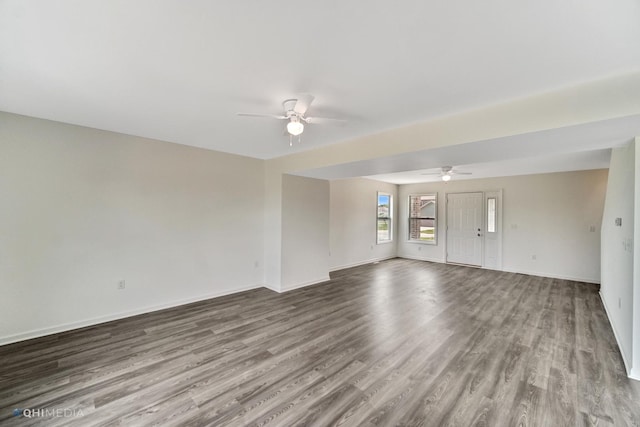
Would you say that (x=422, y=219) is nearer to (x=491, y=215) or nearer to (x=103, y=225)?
(x=491, y=215)

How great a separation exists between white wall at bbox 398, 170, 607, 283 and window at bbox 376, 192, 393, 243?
7.58 feet

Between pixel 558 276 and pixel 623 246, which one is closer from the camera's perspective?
pixel 623 246

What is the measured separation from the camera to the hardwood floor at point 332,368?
1.90 metres

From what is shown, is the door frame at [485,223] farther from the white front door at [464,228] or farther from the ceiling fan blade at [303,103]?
the ceiling fan blade at [303,103]

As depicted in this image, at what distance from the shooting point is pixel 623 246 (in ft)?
9.02

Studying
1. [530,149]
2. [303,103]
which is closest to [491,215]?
[530,149]

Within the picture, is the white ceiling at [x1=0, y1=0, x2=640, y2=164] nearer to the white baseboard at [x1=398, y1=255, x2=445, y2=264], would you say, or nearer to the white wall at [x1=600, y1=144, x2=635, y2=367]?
the white wall at [x1=600, y1=144, x2=635, y2=367]

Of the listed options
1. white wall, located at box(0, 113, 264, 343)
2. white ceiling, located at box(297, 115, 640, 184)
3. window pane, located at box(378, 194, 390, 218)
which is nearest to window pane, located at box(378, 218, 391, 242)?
window pane, located at box(378, 194, 390, 218)

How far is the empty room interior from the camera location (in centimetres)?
160

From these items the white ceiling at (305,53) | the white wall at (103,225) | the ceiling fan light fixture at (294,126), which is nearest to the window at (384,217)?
the white wall at (103,225)

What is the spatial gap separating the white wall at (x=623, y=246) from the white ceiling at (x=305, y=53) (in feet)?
4.42

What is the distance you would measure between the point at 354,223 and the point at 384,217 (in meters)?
1.62

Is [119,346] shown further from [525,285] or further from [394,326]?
[525,285]

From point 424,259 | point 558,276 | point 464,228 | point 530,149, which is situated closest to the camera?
point 530,149
